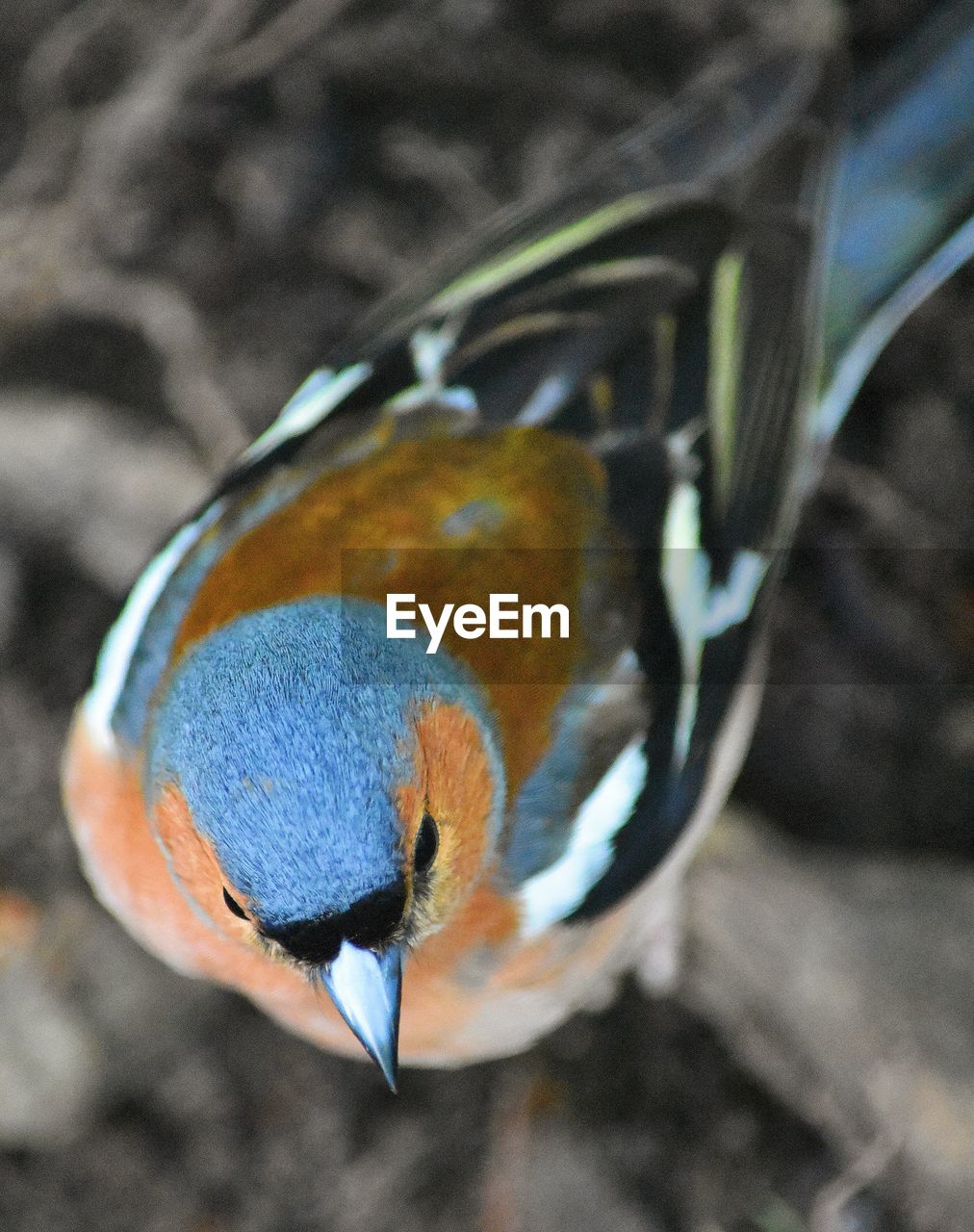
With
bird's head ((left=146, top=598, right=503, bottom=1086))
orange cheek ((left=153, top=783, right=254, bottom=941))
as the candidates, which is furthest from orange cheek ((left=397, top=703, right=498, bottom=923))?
orange cheek ((left=153, top=783, right=254, bottom=941))

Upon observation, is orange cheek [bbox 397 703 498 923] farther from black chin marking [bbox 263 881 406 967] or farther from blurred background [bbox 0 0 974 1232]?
blurred background [bbox 0 0 974 1232]

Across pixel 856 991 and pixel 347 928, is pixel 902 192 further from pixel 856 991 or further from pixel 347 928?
pixel 347 928

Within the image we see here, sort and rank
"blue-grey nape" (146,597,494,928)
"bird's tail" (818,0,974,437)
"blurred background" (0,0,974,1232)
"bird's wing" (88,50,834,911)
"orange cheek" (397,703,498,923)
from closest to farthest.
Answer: "blue-grey nape" (146,597,494,928), "orange cheek" (397,703,498,923), "bird's wing" (88,50,834,911), "bird's tail" (818,0,974,437), "blurred background" (0,0,974,1232)

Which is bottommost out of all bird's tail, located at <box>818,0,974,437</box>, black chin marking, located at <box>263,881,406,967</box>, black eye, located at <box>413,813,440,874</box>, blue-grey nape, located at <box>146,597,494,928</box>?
black chin marking, located at <box>263,881,406,967</box>

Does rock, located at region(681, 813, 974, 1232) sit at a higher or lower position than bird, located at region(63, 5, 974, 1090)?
lower

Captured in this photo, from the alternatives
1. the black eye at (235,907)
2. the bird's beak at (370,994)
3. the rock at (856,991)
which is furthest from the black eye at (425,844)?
the rock at (856,991)

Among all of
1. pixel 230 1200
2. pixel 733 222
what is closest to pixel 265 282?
pixel 733 222

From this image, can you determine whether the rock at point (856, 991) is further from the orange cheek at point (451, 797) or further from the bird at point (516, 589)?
the orange cheek at point (451, 797)
